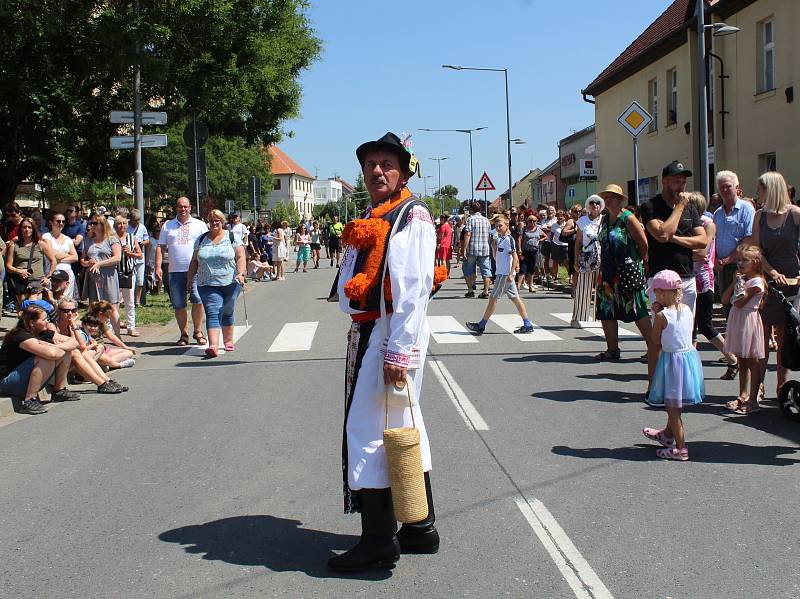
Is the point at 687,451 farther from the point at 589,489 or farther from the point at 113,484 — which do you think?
the point at 113,484

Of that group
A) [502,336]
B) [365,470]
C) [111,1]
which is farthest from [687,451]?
[111,1]

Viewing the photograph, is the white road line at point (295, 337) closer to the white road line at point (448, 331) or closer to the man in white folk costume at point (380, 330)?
the white road line at point (448, 331)

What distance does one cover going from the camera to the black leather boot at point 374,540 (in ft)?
14.1

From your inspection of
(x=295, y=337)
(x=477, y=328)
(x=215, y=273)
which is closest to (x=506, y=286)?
(x=477, y=328)

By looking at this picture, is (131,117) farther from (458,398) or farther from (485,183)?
(485,183)

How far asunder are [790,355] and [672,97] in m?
24.9

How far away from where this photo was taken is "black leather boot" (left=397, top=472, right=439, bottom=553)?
4465 mm

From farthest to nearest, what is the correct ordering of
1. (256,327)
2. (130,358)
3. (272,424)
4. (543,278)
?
Answer: 1. (543,278)
2. (256,327)
3. (130,358)
4. (272,424)

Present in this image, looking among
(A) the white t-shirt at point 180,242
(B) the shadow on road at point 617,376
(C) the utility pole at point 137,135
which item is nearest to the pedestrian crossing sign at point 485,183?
(C) the utility pole at point 137,135

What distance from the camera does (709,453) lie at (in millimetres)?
6383

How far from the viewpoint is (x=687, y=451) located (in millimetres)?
6301

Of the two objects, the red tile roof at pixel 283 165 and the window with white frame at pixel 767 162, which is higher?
the red tile roof at pixel 283 165

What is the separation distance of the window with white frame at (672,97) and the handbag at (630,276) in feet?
71.1

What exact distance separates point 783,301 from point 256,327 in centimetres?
980
